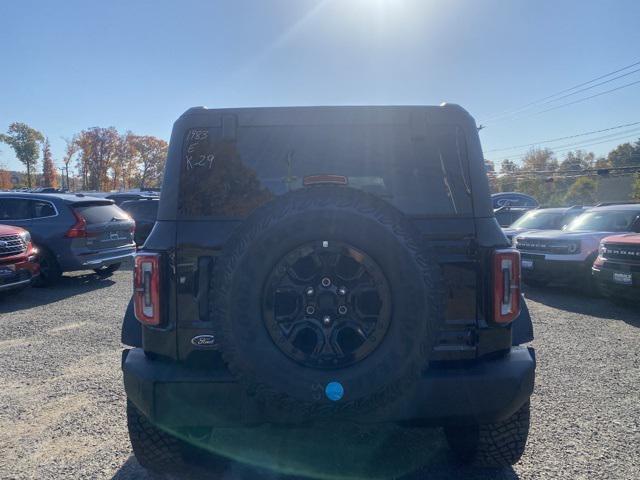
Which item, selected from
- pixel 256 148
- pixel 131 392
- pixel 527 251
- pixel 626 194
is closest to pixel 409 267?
pixel 256 148

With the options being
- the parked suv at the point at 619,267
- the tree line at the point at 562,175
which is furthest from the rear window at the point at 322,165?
the tree line at the point at 562,175

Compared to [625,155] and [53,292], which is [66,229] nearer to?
[53,292]

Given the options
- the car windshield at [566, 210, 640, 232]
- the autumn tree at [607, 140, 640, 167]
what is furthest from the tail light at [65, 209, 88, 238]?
the autumn tree at [607, 140, 640, 167]

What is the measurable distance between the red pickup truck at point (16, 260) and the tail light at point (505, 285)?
7580 millimetres

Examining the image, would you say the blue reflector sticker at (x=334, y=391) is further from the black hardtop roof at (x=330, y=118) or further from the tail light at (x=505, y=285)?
the black hardtop roof at (x=330, y=118)

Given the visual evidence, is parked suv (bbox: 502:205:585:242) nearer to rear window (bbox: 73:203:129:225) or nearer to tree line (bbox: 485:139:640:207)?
rear window (bbox: 73:203:129:225)

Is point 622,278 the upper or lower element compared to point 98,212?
lower

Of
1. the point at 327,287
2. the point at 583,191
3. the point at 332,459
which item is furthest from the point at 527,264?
the point at 583,191

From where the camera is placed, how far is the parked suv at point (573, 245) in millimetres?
8758

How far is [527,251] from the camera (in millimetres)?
9562

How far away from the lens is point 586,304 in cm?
811

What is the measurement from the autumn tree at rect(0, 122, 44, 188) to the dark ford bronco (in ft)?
231

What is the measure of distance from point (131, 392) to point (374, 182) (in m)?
1.77

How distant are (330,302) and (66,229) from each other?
8.23m
